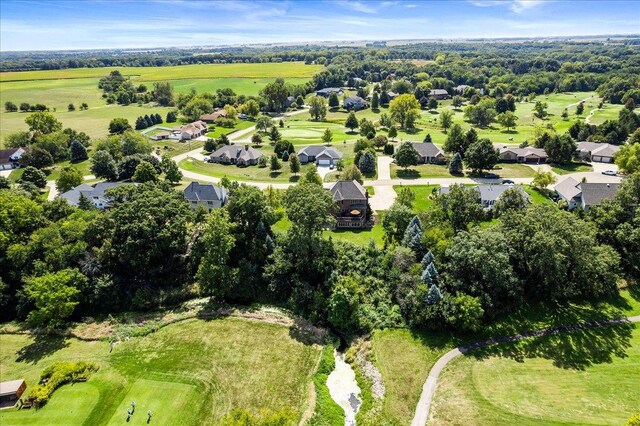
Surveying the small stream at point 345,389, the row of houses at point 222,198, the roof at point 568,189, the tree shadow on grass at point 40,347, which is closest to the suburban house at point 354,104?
the row of houses at point 222,198

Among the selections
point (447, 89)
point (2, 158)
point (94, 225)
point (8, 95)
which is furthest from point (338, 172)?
→ point (8, 95)

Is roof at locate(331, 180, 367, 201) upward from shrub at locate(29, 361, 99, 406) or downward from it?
upward

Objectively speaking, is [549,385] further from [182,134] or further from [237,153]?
[182,134]

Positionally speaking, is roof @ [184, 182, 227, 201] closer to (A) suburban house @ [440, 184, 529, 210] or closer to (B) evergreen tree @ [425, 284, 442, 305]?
(A) suburban house @ [440, 184, 529, 210]

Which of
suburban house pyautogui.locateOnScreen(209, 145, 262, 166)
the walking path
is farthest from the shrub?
suburban house pyautogui.locateOnScreen(209, 145, 262, 166)

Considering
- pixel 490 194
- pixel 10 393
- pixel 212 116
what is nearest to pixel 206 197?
pixel 10 393
